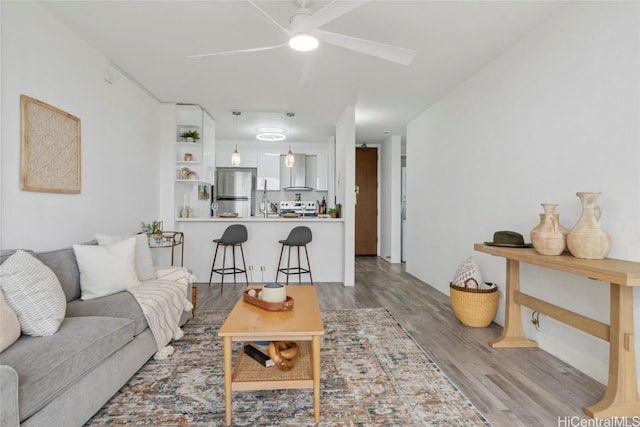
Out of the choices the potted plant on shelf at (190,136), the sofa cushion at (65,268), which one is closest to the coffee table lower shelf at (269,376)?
the sofa cushion at (65,268)

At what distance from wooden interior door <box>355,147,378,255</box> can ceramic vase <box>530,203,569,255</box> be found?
556cm

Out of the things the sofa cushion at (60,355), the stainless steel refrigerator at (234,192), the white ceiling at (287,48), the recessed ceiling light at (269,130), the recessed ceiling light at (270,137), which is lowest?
the sofa cushion at (60,355)

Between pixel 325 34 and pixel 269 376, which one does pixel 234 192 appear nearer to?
pixel 325 34

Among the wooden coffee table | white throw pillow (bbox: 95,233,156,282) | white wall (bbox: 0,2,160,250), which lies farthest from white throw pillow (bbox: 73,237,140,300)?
the wooden coffee table

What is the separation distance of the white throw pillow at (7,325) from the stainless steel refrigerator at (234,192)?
5470 mm

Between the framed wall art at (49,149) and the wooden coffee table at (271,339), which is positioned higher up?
the framed wall art at (49,149)

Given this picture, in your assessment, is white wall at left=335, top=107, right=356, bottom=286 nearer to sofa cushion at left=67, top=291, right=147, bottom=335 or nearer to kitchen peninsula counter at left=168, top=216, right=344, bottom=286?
kitchen peninsula counter at left=168, top=216, right=344, bottom=286

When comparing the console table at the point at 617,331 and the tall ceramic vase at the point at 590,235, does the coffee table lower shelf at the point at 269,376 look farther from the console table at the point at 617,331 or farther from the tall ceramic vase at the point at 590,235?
the tall ceramic vase at the point at 590,235

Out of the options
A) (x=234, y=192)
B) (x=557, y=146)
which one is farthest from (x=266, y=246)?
(x=557, y=146)

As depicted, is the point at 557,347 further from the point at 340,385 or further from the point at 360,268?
the point at 360,268

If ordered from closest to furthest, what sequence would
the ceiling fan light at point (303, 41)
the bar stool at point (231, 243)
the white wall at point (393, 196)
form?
the ceiling fan light at point (303, 41) < the bar stool at point (231, 243) < the white wall at point (393, 196)

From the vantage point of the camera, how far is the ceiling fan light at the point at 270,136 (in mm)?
6602

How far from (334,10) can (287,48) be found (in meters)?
1.19

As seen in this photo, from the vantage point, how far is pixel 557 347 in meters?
2.52
